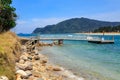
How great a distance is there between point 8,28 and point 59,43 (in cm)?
2925

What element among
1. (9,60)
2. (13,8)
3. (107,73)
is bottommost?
(107,73)

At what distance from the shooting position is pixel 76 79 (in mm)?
17781

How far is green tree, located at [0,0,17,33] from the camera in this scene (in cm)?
3433

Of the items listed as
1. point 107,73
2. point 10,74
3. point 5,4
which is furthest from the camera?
point 5,4

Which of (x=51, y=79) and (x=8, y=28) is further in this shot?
(x=8, y=28)

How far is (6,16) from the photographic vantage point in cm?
3547

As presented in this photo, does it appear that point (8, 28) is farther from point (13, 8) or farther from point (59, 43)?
point (59, 43)

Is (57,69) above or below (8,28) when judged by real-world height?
below

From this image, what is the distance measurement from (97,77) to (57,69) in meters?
3.39

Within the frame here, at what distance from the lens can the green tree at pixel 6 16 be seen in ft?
113

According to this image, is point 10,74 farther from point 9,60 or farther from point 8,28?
point 8,28

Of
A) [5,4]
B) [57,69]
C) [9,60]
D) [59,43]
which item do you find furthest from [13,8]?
[59,43]

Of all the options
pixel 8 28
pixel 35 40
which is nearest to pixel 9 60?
pixel 8 28

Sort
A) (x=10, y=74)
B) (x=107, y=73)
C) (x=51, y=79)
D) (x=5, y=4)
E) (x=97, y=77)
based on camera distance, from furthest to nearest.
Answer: (x=5, y=4), (x=107, y=73), (x=97, y=77), (x=51, y=79), (x=10, y=74)
